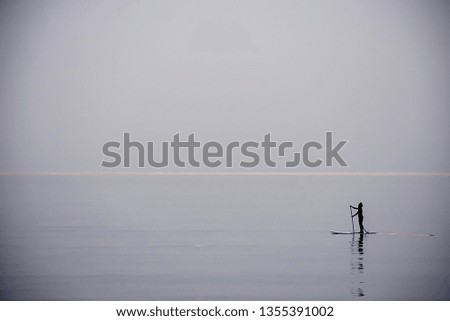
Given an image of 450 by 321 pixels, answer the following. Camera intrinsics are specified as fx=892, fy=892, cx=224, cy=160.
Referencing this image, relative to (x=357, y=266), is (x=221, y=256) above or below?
above

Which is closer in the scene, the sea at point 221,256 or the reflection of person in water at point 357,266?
the reflection of person in water at point 357,266

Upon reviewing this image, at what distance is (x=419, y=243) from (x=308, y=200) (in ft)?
117

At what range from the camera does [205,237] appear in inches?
1554

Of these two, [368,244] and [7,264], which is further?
[368,244]

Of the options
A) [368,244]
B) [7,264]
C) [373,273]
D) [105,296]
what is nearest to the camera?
[105,296]

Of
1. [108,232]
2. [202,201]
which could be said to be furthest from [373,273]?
[202,201]

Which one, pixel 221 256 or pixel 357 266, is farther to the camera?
pixel 221 256

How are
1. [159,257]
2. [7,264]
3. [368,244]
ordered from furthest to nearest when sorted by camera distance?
1. [368,244]
2. [159,257]
3. [7,264]

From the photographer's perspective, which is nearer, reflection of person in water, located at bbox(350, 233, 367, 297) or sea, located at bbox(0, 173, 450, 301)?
reflection of person in water, located at bbox(350, 233, 367, 297)

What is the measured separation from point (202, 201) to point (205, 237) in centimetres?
3017

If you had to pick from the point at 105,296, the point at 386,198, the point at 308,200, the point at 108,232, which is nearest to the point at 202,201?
the point at 308,200
